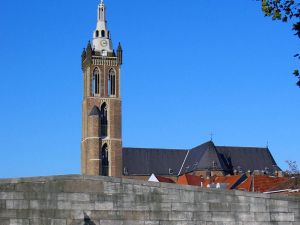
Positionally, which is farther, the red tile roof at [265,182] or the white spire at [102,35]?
the white spire at [102,35]

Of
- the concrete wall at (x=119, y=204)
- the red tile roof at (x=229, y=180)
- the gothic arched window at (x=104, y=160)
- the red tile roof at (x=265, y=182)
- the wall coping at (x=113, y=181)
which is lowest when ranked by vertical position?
the concrete wall at (x=119, y=204)

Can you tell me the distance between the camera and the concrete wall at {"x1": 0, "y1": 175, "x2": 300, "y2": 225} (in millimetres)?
16406

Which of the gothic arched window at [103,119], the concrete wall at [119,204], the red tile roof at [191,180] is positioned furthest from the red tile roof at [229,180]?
the concrete wall at [119,204]

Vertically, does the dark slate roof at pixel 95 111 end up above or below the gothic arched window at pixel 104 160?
above

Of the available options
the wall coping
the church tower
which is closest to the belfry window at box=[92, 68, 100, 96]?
the church tower

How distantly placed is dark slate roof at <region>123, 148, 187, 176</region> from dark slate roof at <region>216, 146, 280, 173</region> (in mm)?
7407

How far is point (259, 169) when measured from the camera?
116 m

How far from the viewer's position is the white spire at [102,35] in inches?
4382

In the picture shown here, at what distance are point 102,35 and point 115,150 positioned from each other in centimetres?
2137

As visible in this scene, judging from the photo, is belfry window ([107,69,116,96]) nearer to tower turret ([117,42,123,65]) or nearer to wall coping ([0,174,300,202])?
tower turret ([117,42,123,65])

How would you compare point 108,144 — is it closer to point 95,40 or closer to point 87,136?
point 87,136

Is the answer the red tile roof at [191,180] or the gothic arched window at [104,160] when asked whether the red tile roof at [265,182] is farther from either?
the gothic arched window at [104,160]

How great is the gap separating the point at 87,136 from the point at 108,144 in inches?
132

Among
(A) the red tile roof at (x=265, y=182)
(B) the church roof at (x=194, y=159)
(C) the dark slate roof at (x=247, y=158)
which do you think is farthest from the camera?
(C) the dark slate roof at (x=247, y=158)
